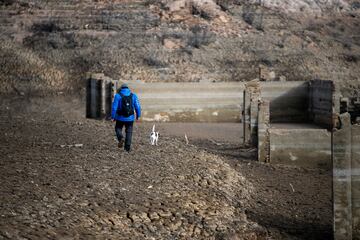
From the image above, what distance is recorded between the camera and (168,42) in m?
44.0

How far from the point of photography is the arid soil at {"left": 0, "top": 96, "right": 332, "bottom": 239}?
9.71 metres

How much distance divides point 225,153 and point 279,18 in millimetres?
31776

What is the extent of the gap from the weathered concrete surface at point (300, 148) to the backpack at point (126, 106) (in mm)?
4757

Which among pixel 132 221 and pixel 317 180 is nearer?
pixel 132 221

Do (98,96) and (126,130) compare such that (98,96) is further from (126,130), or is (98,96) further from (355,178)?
(355,178)

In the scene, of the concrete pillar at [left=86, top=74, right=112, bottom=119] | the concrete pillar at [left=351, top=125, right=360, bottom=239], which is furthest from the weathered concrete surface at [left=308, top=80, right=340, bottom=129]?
the concrete pillar at [left=351, top=125, right=360, bottom=239]

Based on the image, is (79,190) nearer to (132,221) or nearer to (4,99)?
(132,221)

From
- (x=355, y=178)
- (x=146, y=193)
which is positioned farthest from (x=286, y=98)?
(x=355, y=178)

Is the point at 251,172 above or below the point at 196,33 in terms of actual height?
below

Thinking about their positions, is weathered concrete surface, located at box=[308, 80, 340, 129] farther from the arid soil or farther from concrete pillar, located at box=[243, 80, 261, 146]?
the arid soil

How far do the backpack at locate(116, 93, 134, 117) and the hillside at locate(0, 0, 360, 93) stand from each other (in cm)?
2354

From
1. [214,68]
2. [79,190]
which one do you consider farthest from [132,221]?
[214,68]

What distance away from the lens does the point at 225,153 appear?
19203mm

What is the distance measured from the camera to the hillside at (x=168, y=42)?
3972 centimetres
